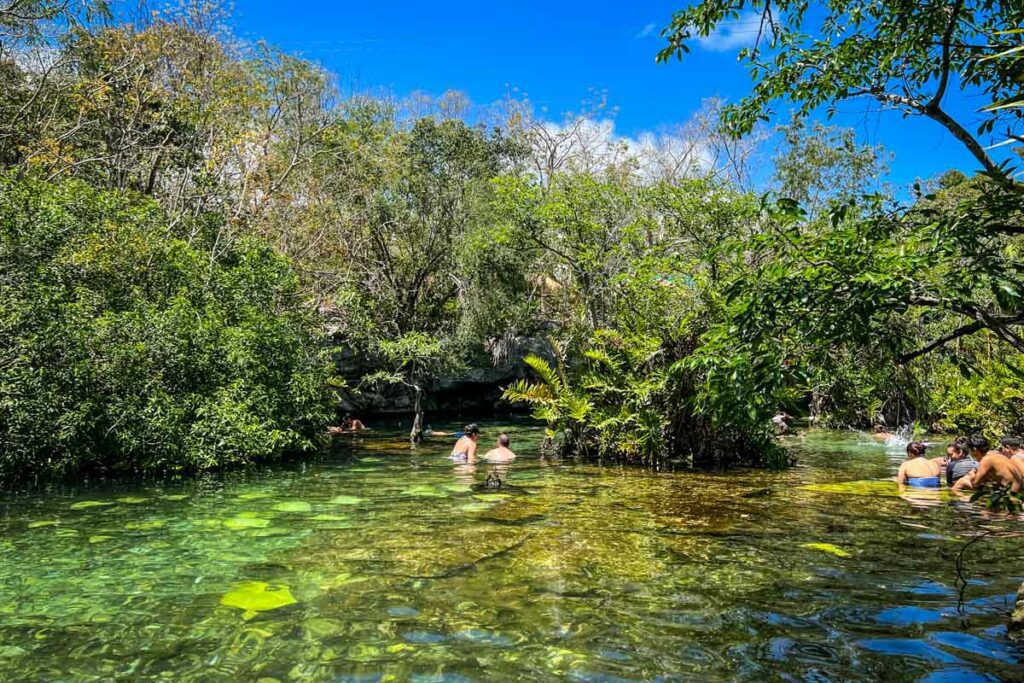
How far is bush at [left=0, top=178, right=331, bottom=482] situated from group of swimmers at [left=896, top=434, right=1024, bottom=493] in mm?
12745

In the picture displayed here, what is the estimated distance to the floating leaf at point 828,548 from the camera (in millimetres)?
7691

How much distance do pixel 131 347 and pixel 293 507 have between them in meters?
5.38

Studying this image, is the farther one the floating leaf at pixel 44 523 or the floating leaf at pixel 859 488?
the floating leaf at pixel 859 488

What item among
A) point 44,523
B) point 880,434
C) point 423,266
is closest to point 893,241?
point 44,523

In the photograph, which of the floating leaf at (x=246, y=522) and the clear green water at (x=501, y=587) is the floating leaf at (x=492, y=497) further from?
the floating leaf at (x=246, y=522)

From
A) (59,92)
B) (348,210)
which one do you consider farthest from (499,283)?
(59,92)

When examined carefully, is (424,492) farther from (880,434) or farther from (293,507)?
(880,434)

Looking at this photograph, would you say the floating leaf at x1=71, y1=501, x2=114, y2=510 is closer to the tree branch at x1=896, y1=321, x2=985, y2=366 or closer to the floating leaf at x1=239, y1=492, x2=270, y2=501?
the floating leaf at x1=239, y1=492, x2=270, y2=501

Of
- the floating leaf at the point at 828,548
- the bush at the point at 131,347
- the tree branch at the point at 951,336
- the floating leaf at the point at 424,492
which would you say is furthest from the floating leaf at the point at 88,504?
the tree branch at the point at 951,336

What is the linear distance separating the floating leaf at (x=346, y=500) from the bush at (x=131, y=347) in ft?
12.8

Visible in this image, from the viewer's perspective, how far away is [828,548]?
25.9 feet

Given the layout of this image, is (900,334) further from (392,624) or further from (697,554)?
(392,624)

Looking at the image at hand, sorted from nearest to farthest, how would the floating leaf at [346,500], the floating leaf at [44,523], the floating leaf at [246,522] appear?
the floating leaf at [44,523]
the floating leaf at [246,522]
the floating leaf at [346,500]

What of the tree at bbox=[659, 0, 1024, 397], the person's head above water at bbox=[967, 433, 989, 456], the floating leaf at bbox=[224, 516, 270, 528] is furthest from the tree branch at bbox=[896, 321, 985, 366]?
the person's head above water at bbox=[967, 433, 989, 456]
